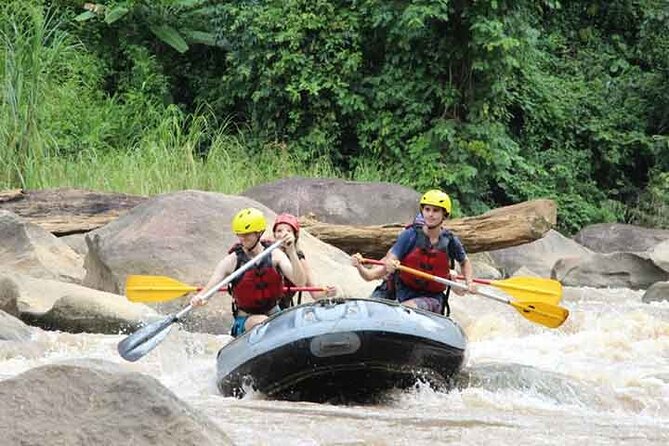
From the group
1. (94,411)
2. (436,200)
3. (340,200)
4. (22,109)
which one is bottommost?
(340,200)

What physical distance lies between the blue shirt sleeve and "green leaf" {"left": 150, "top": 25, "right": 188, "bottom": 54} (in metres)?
9.84

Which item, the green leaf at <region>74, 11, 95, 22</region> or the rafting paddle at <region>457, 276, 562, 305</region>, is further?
the green leaf at <region>74, 11, 95, 22</region>

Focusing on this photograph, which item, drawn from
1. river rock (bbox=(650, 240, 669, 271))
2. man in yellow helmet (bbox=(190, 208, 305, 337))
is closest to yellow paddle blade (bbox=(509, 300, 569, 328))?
man in yellow helmet (bbox=(190, 208, 305, 337))

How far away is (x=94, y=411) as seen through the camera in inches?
133

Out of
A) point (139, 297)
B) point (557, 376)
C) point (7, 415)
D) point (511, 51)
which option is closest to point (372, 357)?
point (557, 376)

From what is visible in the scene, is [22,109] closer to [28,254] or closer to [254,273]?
[28,254]

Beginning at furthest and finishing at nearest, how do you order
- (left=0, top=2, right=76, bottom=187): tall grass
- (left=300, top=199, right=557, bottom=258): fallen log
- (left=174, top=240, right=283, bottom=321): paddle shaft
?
(left=0, top=2, right=76, bottom=187): tall grass → (left=300, top=199, right=557, bottom=258): fallen log → (left=174, top=240, right=283, bottom=321): paddle shaft

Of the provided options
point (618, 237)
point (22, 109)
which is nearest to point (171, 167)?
point (22, 109)

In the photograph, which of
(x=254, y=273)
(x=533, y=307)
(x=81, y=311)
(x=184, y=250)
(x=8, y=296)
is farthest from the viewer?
(x=184, y=250)

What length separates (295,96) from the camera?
1516cm

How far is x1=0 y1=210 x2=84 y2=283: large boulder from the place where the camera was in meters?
9.11

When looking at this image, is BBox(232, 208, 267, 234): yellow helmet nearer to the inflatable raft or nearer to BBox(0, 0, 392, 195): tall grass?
the inflatable raft

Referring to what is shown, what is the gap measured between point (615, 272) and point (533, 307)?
5.24 meters

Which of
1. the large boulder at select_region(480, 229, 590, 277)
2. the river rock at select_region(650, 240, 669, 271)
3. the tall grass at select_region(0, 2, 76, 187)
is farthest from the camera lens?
the large boulder at select_region(480, 229, 590, 277)
